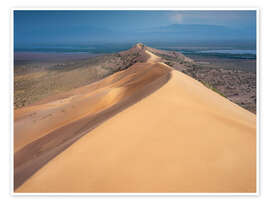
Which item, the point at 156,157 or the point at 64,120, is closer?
the point at 156,157

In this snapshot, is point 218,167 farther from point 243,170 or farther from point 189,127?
point 189,127

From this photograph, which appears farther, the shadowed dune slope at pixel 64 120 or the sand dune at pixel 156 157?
the shadowed dune slope at pixel 64 120

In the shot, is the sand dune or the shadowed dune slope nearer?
the sand dune

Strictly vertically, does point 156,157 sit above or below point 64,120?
below

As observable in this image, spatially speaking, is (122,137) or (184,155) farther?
(122,137)
